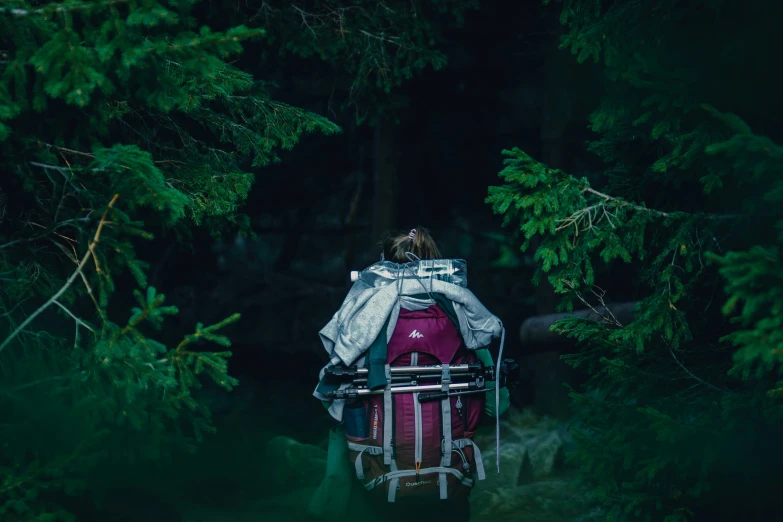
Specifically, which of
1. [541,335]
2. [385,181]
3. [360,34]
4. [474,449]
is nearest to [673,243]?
[474,449]

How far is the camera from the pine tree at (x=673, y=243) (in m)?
4.27

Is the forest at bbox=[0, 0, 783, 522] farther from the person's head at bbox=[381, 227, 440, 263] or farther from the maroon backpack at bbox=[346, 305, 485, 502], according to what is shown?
the maroon backpack at bbox=[346, 305, 485, 502]

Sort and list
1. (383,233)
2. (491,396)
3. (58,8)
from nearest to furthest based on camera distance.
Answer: (58,8)
(491,396)
(383,233)

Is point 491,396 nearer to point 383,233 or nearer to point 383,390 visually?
point 383,390

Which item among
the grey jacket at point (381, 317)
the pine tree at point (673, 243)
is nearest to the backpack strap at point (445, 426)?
the grey jacket at point (381, 317)

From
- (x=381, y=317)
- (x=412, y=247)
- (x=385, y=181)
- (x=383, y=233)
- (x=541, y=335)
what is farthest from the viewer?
(x=385, y=181)

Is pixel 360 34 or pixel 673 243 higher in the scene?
pixel 360 34

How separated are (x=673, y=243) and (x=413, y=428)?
1869 mm

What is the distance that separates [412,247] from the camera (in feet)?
15.5

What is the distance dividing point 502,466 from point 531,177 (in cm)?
503

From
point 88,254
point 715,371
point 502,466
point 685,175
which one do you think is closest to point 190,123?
point 88,254

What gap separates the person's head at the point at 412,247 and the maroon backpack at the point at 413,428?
0.34m

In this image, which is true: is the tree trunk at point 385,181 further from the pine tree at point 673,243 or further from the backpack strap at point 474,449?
the backpack strap at point 474,449

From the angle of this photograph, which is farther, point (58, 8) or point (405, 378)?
point (405, 378)
